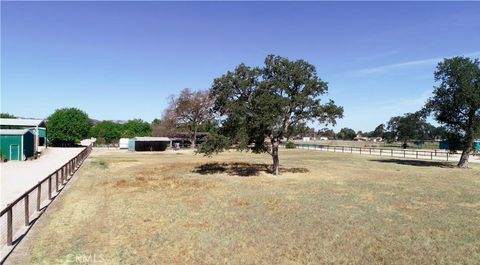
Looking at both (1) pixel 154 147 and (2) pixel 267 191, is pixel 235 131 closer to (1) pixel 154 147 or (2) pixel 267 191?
(2) pixel 267 191

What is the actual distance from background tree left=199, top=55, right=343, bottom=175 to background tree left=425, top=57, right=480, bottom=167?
12.9 meters

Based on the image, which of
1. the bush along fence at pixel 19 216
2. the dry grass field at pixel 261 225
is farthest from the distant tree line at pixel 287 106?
the bush along fence at pixel 19 216

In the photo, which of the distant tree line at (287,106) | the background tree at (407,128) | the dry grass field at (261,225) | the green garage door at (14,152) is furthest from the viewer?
the background tree at (407,128)

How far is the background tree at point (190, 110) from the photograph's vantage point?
8344 cm

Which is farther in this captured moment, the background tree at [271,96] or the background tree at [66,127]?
the background tree at [66,127]

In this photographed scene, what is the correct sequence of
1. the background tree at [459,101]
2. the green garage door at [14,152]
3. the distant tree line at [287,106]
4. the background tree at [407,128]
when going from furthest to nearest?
the background tree at [407,128] < the green garage door at [14,152] < the background tree at [459,101] < the distant tree line at [287,106]

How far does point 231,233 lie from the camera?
1194 cm

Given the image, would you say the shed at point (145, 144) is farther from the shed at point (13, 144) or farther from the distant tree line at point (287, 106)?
the distant tree line at point (287, 106)

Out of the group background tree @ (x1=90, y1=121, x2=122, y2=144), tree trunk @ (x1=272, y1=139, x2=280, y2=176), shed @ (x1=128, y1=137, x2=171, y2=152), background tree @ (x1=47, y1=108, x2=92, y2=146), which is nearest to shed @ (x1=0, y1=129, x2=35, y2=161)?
tree trunk @ (x1=272, y1=139, x2=280, y2=176)

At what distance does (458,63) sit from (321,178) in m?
19.4

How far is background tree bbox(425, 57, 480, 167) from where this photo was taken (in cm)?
3462

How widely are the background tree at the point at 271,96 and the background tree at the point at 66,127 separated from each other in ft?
226

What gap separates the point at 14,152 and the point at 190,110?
4476cm

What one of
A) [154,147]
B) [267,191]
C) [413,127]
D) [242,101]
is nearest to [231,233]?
[267,191]
